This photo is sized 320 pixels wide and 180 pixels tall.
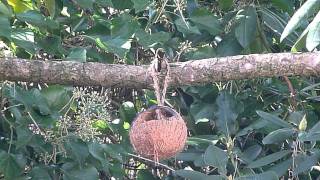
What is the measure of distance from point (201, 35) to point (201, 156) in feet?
1.31

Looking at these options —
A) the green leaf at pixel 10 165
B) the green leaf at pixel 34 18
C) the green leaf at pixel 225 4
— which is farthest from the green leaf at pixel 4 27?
the green leaf at pixel 225 4

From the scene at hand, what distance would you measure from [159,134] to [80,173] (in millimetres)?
500

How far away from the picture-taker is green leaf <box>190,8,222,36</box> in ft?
6.79

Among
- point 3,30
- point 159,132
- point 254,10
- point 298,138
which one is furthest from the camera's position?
point 254,10

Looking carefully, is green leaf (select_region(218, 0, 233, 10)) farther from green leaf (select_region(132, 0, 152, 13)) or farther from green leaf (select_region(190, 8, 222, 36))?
green leaf (select_region(132, 0, 152, 13))

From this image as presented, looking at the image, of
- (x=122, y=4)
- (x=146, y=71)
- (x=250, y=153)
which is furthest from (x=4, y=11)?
(x=250, y=153)

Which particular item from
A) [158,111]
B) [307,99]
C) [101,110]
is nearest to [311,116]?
[307,99]

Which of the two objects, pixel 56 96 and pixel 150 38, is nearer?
pixel 56 96

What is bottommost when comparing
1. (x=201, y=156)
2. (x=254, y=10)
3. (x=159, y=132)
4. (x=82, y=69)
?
(x=201, y=156)

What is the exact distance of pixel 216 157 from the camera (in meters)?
1.77

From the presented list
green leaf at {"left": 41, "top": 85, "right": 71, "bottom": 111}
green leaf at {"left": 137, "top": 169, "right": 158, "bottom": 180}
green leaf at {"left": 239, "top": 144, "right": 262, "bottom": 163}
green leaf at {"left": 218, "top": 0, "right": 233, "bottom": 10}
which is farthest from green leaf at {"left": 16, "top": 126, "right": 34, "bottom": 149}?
green leaf at {"left": 218, "top": 0, "right": 233, "bottom": 10}

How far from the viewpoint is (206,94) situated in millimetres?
2133

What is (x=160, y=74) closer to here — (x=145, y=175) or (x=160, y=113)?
(x=160, y=113)

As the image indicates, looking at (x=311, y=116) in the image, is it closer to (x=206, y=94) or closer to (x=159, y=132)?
(x=206, y=94)
